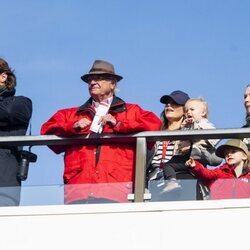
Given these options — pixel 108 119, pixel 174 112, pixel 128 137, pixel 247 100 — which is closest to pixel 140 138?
pixel 128 137

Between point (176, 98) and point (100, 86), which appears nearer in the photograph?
point (100, 86)

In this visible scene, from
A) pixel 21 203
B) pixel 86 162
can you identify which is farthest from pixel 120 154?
pixel 21 203

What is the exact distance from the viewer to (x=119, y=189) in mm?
9883

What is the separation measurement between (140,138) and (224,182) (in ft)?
2.56

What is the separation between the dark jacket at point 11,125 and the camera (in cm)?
1006

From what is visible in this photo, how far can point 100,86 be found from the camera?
10.3 metres

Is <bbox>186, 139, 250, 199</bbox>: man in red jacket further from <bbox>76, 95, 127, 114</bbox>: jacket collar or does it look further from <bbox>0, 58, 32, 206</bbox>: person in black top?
<bbox>0, 58, 32, 206</bbox>: person in black top

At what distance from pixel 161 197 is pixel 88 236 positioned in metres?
0.68

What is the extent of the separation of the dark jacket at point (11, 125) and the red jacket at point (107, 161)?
34cm

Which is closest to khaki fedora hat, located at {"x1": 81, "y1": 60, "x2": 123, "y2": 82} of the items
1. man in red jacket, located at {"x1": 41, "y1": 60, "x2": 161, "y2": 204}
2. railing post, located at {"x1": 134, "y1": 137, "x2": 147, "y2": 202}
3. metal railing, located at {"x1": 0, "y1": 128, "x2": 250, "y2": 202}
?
man in red jacket, located at {"x1": 41, "y1": 60, "x2": 161, "y2": 204}

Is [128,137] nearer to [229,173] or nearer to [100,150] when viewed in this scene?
[100,150]

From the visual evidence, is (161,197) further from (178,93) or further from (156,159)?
(178,93)

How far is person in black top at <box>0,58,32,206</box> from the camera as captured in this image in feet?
33.0

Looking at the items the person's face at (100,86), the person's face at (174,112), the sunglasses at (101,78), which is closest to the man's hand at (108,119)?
the person's face at (100,86)
